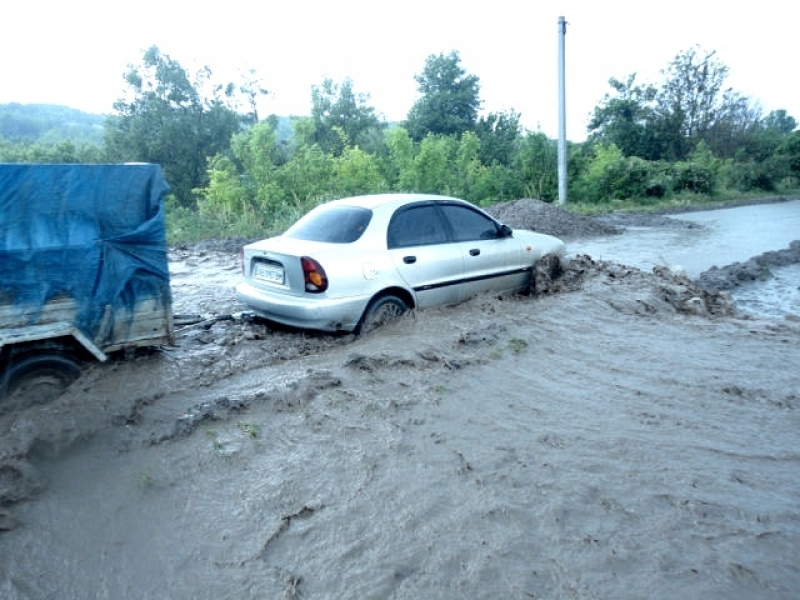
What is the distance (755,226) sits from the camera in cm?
1894

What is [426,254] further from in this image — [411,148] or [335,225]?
[411,148]

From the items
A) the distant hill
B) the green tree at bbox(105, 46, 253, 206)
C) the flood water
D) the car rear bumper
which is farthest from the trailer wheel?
the distant hill

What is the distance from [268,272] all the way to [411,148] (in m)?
16.5

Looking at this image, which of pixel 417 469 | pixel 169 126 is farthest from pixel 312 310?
pixel 169 126

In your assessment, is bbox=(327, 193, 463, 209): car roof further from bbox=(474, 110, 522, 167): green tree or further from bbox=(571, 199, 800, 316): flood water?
bbox=(474, 110, 522, 167): green tree

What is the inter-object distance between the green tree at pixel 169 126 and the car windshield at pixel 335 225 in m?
29.4

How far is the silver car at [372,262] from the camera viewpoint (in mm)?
6004

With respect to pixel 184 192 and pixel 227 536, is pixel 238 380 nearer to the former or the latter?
pixel 227 536

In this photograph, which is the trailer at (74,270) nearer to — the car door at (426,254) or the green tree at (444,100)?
the car door at (426,254)

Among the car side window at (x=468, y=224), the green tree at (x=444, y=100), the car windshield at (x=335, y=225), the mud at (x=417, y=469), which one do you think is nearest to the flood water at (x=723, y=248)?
the mud at (x=417, y=469)

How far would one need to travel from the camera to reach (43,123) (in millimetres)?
52594

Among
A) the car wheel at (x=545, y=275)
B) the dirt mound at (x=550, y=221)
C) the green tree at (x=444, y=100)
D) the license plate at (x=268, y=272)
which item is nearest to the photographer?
the license plate at (x=268, y=272)

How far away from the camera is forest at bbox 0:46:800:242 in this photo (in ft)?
62.5

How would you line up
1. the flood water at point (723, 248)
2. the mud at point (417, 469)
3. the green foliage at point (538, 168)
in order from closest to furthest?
the mud at point (417, 469), the flood water at point (723, 248), the green foliage at point (538, 168)
